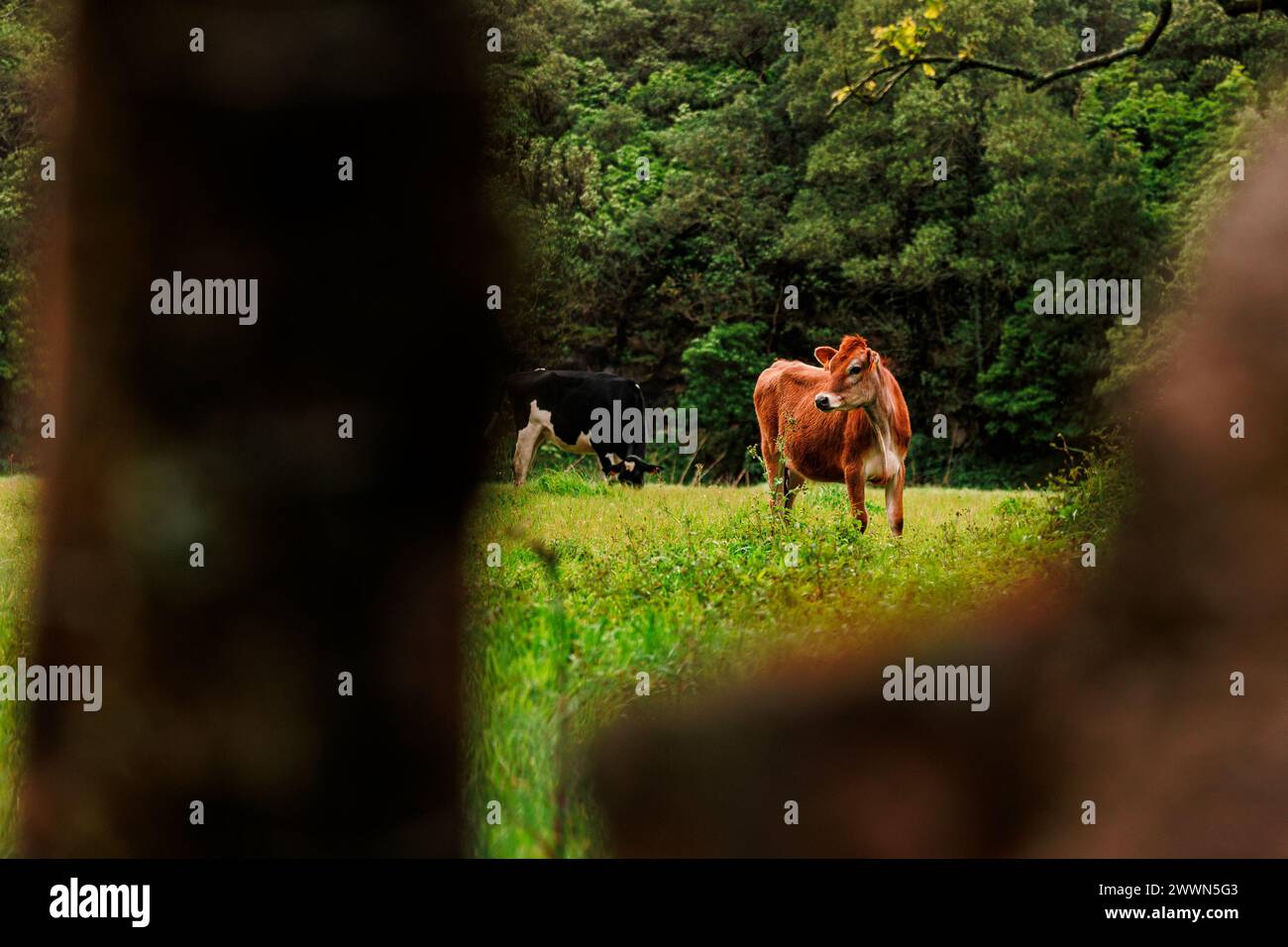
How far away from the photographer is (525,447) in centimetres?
737

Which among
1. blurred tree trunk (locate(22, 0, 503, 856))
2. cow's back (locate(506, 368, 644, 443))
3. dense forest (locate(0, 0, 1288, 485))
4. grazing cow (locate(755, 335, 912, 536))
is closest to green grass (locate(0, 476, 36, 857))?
blurred tree trunk (locate(22, 0, 503, 856))

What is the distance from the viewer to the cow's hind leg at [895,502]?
5648 millimetres

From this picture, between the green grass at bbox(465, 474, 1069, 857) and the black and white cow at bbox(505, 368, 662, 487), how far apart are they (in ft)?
1.42

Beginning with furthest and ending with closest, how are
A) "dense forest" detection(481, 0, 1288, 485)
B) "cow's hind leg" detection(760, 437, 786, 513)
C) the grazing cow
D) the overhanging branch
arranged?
"dense forest" detection(481, 0, 1288, 485)
"cow's hind leg" detection(760, 437, 786, 513)
the grazing cow
the overhanging branch

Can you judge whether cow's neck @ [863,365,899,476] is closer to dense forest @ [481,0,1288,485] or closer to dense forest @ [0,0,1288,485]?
dense forest @ [0,0,1288,485]

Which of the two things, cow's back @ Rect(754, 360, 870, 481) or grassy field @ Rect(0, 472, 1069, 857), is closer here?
grassy field @ Rect(0, 472, 1069, 857)

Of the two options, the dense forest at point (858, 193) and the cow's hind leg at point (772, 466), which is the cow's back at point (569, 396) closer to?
the dense forest at point (858, 193)

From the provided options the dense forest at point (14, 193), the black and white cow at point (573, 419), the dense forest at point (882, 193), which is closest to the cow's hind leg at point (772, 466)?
the black and white cow at point (573, 419)

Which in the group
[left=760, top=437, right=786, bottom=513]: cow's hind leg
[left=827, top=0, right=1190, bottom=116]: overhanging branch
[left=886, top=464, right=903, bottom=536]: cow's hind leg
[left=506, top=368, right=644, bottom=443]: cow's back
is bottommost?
[left=886, top=464, right=903, bottom=536]: cow's hind leg

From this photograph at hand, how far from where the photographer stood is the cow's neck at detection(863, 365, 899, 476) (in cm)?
575

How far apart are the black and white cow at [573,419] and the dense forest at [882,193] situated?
140 cm

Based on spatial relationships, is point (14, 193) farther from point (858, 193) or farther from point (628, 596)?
point (858, 193)
